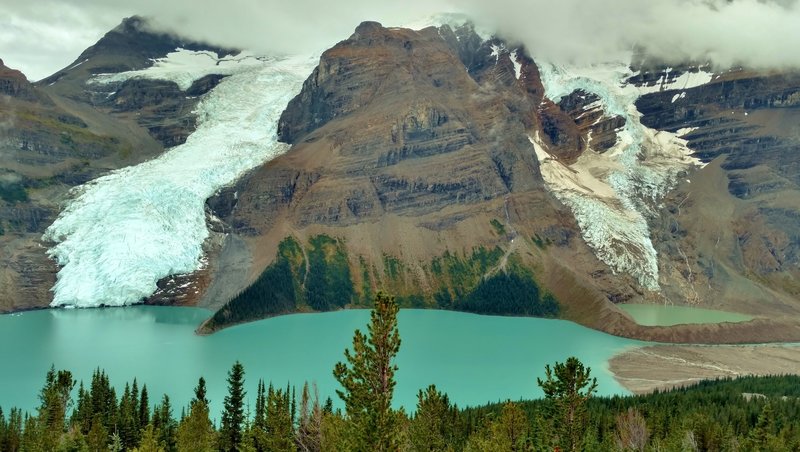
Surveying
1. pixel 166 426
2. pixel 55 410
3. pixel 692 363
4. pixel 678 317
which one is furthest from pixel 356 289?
pixel 55 410

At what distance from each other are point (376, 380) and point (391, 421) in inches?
68.5

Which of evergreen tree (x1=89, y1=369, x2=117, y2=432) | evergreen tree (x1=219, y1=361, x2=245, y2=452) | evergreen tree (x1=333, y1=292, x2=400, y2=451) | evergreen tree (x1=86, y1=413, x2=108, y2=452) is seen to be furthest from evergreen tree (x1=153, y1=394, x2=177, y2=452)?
evergreen tree (x1=333, y1=292, x2=400, y2=451)

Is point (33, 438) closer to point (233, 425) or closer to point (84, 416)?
point (84, 416)

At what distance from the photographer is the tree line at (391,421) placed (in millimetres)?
32219

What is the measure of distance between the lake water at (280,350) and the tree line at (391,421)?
1491cm

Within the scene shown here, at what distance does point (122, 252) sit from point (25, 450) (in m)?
138

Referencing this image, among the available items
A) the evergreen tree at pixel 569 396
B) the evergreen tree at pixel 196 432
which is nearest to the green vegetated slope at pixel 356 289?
the evergreen tree at pixel 196 432

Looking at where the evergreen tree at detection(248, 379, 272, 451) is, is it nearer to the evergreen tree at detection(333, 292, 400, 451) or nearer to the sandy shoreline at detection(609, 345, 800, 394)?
the evergreen tree at detection(333, 292, 400, 451)

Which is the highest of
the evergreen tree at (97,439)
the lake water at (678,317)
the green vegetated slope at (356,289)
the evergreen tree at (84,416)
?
the green vegetated slope at (356,289)

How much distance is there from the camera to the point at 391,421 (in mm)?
31984

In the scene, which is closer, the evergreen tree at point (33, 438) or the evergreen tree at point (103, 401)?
the evergreen tree at point (33, 438)

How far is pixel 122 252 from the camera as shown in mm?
191750

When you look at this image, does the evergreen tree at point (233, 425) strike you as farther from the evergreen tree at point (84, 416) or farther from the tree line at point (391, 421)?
the evergreen tree at point (84, 416)

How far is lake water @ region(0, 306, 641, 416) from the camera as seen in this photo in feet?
355
